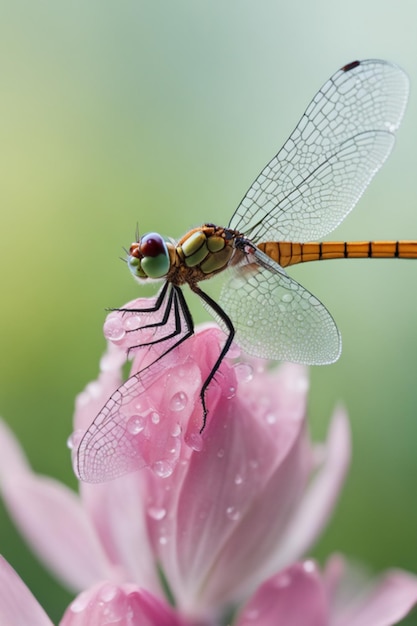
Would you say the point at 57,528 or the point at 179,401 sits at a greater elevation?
the point at 179,401

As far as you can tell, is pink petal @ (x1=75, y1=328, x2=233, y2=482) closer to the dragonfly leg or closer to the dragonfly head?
the dragonfly leg

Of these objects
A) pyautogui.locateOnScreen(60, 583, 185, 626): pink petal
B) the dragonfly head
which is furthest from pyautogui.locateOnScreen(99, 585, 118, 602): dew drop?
the dragonfly head

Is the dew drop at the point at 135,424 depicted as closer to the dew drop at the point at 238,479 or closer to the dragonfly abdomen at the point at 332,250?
the dew drop at the point at 238,479

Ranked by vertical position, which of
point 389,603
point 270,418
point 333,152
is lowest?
point 389,603

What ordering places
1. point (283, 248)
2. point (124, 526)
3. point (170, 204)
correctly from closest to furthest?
point (124, 526) → point (283, 248) → point (170, 204)

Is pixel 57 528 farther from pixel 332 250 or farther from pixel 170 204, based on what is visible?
pixel 170 204

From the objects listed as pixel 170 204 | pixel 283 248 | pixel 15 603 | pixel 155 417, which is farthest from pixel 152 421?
pixel 170 204

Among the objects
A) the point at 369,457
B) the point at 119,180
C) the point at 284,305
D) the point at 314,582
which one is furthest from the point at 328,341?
the point at 119,180
